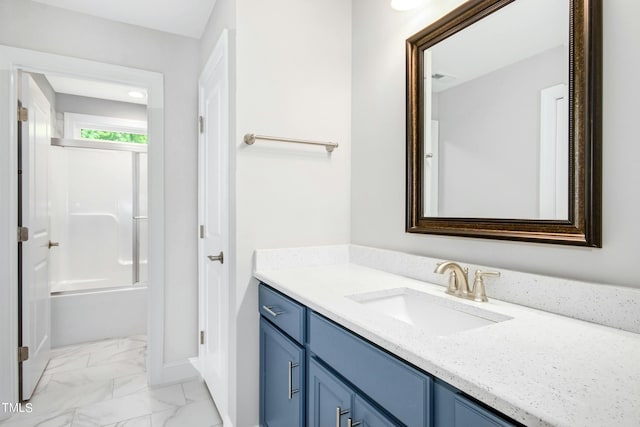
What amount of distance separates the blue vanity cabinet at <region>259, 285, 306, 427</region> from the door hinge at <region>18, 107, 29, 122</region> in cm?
175

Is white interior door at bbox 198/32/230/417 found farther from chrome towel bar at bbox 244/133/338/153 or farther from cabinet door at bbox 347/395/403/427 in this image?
cabinet door at bbox 347/395/403/427

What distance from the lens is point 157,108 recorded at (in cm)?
230

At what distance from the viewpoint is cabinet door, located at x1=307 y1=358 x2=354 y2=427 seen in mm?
1007

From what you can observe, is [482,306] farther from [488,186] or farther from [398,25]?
[398,25]

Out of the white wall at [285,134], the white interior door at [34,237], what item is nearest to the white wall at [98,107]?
the white interior door at [34,237]

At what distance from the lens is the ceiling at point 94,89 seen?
3.03 meters

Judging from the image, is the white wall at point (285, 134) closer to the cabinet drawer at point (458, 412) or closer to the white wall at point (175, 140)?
the white wall at point (175, 140)

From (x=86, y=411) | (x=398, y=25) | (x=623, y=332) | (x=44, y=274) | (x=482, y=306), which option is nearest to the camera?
(x=623, y=332)

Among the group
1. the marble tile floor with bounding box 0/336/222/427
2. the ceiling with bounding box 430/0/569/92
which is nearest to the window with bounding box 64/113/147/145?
the marble tile floor with bounding box 0/336/222/427

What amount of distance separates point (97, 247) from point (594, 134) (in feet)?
13.1

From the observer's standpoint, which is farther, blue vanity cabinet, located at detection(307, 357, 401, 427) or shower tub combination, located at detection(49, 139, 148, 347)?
shower tub combination, located at detection(49, 139, 148, 347)

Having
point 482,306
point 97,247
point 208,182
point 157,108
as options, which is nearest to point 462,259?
point 482,306

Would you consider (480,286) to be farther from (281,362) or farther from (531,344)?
(281,362)

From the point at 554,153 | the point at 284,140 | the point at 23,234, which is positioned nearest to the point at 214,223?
the point at 284,140
